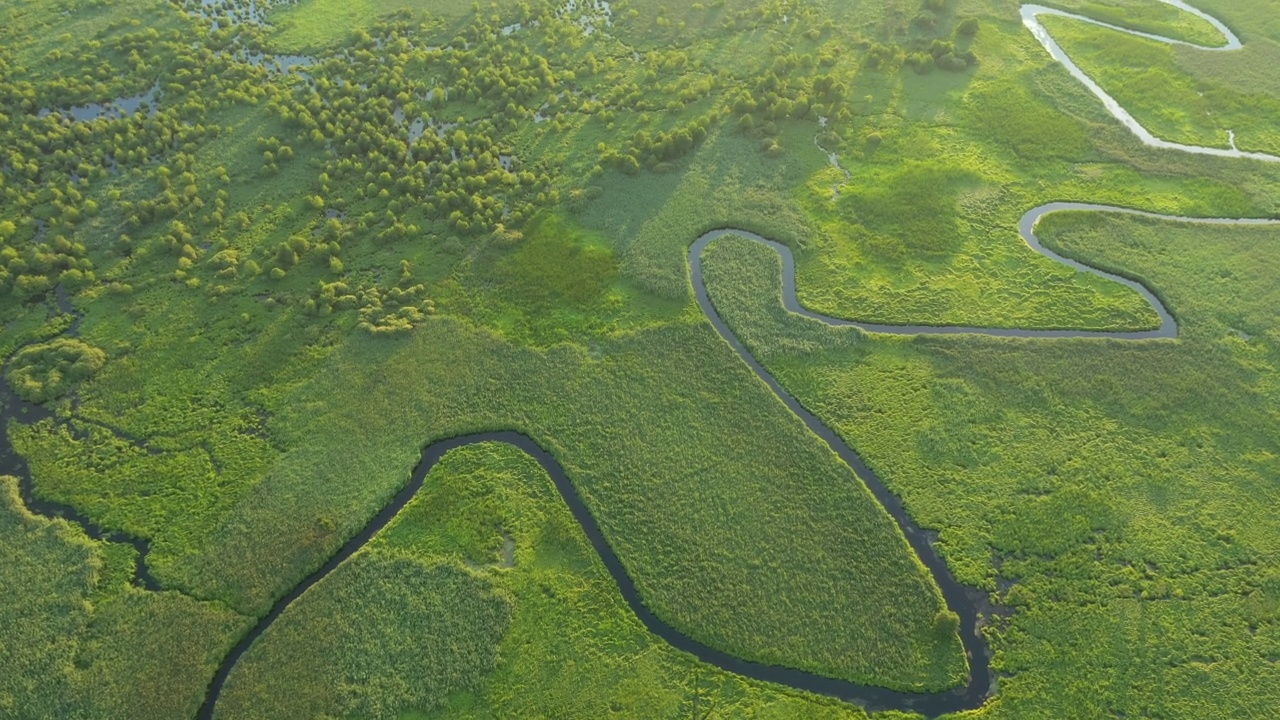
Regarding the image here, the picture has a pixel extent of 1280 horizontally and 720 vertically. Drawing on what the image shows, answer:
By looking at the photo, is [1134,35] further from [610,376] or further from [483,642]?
[483,642]

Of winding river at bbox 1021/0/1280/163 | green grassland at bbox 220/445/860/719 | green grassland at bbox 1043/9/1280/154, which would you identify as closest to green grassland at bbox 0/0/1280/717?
green grassland at bbox 220/445/860/719

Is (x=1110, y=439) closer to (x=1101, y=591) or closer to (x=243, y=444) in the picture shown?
(x=1101, y=591)

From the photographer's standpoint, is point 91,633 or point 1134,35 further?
point 1134,35

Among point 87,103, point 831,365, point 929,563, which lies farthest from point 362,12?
point 929,563

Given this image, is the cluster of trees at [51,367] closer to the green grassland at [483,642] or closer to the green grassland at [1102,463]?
the green grassland at [483,642]

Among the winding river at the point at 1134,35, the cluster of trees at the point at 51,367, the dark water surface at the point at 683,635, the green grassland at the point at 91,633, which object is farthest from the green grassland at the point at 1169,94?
the cluster of trees at the point at 51,367

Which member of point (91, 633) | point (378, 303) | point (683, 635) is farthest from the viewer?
point (378, 303)

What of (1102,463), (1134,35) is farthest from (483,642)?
(1134,35)
